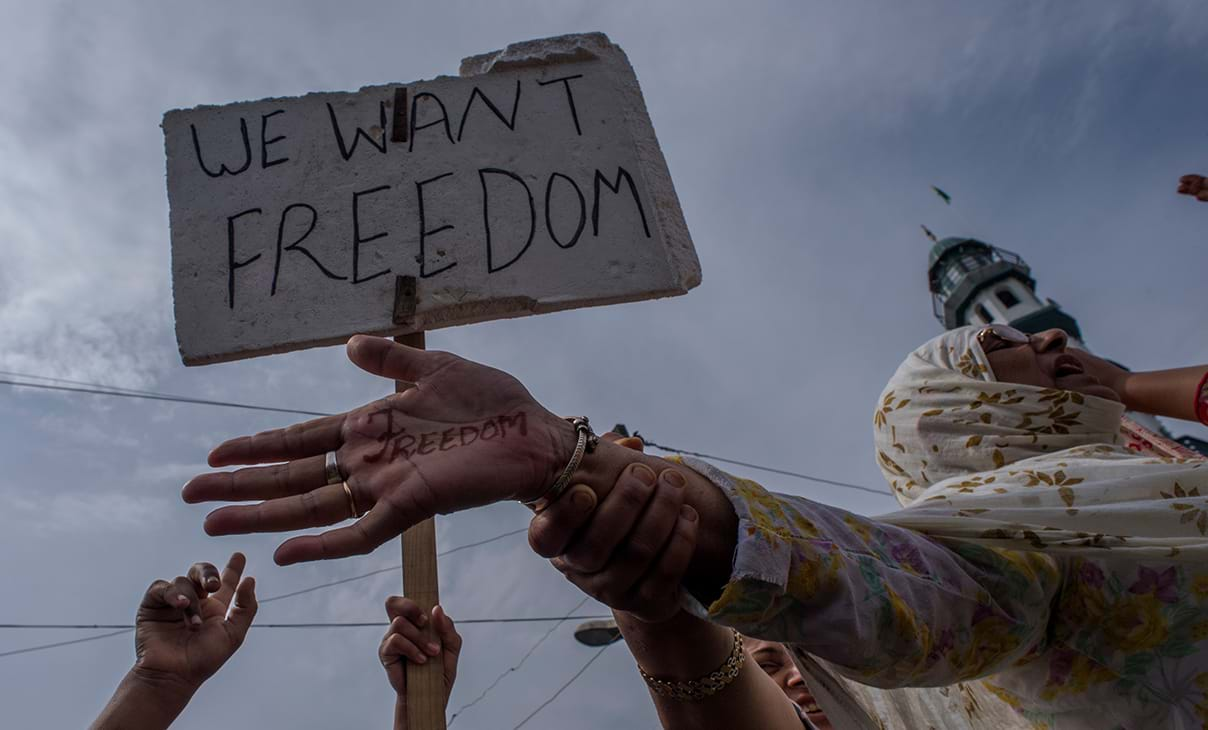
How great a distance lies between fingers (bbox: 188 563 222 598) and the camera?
226cm

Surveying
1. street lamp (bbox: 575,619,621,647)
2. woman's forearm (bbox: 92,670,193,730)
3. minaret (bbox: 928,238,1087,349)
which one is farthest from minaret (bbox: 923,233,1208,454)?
woman's forearm (bbox: 92,670,193,730)

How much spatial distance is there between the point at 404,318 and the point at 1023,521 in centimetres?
120

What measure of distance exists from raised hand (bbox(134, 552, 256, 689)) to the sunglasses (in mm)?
2231

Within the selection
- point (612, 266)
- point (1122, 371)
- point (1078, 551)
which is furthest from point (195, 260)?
point (1122, 371)

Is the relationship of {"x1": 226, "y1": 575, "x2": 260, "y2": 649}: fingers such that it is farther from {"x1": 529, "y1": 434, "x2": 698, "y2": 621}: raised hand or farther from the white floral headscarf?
the white floral headscarf

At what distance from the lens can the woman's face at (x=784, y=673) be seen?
2592 mm

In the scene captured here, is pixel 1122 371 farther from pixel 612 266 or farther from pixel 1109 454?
pixel 612 266

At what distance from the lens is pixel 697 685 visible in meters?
1.40

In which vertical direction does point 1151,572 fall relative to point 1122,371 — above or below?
below

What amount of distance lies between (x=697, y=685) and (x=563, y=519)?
21.5 inches

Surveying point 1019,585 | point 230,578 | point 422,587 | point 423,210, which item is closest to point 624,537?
point 422,587

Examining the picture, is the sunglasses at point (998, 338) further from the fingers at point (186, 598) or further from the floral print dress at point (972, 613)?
the fingers at point (186, 598)

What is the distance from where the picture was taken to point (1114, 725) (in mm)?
1402

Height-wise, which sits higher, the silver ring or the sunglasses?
the sunglasses
